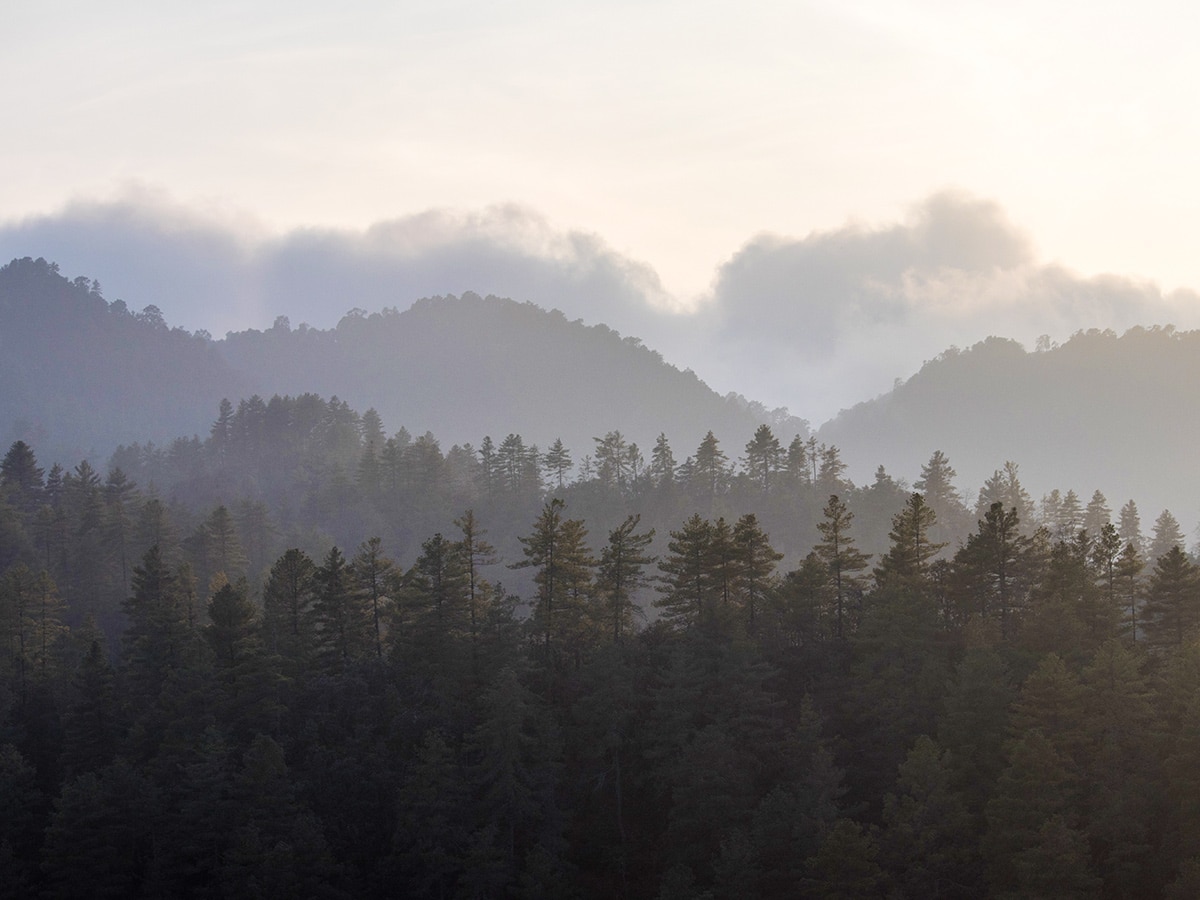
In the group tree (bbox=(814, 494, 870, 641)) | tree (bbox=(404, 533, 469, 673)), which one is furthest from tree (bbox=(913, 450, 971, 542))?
tree (bbox=(404, 533, 469, 673))

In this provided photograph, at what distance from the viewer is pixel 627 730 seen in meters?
62.3

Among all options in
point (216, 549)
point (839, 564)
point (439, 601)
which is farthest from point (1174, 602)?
point (216, 549)

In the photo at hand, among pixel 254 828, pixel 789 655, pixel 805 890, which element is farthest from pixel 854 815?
pixel 254 828

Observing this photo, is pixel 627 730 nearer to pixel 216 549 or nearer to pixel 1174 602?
pixel 1174 602

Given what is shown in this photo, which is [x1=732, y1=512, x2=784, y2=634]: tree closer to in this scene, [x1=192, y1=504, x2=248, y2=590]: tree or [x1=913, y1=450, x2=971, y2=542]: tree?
[x1=192, y1=504, x2=248, y2=590]: tree

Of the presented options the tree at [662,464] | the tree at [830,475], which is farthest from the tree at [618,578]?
the tree at [830,475]

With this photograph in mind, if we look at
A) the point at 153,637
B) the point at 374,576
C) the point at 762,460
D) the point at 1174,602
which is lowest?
the point at 1174,602

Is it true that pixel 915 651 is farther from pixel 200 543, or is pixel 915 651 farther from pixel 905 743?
pixel 200 543

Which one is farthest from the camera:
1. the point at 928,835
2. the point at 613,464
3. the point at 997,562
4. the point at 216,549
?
the point at 613,464

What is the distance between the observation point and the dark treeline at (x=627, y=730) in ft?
154

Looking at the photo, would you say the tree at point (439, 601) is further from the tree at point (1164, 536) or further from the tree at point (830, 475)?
the tree at point (1164, 536)

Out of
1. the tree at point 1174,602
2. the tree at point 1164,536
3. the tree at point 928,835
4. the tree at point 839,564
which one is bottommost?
the tree at point 928,835

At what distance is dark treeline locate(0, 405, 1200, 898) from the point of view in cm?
4688

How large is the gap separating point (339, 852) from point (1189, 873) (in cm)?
4246
